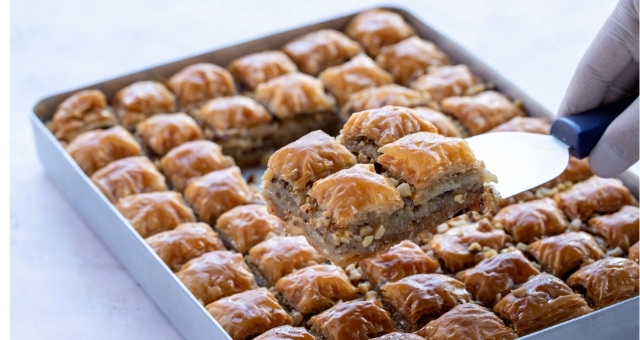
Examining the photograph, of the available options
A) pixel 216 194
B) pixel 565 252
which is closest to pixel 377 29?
pixel 216 194

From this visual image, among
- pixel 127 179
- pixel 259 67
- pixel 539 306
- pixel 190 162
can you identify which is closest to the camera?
pixel 539 306

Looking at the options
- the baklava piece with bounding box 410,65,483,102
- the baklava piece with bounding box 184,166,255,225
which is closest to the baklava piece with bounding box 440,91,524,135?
the baklava piece with bounding box 410,65,483,102

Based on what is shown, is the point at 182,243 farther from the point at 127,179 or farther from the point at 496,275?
the point at 496,275

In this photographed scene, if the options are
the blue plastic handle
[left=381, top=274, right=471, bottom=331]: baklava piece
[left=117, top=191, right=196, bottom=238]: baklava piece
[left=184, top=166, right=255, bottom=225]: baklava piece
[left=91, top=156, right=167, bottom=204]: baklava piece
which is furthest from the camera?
[left=91, top=156, right=167, bottom=204]: baklava piece

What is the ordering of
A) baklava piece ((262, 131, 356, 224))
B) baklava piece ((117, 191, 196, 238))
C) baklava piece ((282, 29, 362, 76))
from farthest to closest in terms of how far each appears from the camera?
1. baklava piece ((282, 29, 362, 76))
2. baklava piece ((117, 191, 196, 238))
3. baklava piece ((262, 131, 356, 224))

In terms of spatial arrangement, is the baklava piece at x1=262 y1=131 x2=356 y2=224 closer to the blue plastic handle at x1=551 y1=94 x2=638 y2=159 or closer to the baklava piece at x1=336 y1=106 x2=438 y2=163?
the baklava piece at x1=336 y1=106 x2=438 y2=163

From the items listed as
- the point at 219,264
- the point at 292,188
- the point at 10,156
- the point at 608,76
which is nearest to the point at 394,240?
the point at 292,188

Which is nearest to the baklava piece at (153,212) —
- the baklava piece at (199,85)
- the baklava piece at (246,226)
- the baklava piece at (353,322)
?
the baklava piece at (246,226)
